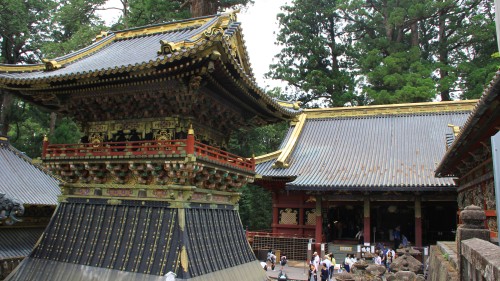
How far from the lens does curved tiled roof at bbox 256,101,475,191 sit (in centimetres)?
2327

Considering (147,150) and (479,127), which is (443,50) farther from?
(147,150)

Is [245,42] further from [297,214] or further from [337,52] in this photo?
[337,52]

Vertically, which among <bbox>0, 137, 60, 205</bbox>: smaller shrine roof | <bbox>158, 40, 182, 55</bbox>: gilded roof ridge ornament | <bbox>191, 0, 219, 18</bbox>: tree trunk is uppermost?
<bbox>191, 0, 219, 18</bbox>: tree trunk

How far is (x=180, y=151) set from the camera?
11414 millimetres

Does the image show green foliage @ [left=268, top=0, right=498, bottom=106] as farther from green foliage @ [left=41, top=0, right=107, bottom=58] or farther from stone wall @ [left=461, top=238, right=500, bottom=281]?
stone wall @ [left=461, top=238, right=500, bottom=281]

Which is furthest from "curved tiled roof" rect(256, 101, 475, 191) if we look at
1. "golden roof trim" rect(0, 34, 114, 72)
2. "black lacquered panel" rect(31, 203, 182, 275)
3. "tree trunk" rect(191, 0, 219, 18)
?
"golden roof trim" rect(0, 34, 114, 72)

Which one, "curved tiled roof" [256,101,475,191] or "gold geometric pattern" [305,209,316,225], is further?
"gold geometric pattern" [305,209,316,225]

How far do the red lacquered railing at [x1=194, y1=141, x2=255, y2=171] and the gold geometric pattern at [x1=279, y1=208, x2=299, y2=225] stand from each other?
1102 centimetres

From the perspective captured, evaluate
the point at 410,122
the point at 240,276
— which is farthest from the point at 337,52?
the point at 240,276

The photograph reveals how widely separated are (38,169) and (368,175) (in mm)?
17653

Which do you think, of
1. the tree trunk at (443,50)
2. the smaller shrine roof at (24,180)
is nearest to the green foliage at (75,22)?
the smaller shrine roof at (24,180)

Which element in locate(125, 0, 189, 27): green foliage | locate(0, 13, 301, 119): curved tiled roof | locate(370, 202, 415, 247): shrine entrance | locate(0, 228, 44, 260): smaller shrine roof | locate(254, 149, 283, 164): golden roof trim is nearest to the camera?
locate(0, 13, 301, 119): curved tiled roof

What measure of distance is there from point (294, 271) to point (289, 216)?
5246 mm

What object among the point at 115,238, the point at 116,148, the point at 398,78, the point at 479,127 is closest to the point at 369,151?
the point at 398,78
